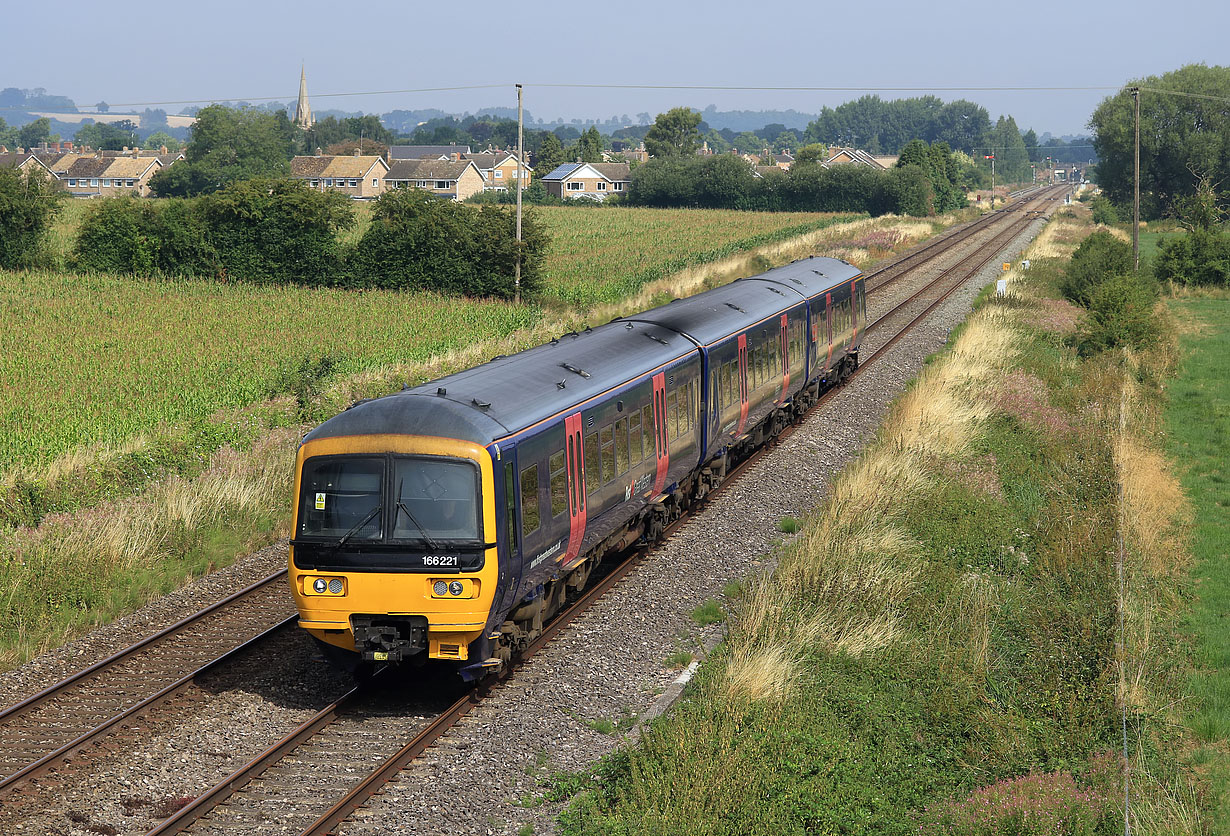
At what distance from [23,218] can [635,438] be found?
4180 centimetres

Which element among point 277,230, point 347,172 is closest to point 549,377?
point 277,230

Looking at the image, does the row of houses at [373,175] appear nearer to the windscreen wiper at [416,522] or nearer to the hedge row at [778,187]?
the hedge row at [778,187]

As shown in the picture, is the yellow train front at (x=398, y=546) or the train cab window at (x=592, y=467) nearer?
the yellow train front at (x=398, y=546)

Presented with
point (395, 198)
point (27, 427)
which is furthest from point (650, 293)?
point (27, 427)

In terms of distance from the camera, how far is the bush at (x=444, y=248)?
40.7 meters

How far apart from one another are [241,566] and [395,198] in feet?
92.9

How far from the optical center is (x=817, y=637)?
40.7 ft

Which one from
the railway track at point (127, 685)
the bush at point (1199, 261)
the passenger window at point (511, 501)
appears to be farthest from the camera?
the bush at point (1199, 261)

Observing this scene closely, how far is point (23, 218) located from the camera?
47844 millimetres

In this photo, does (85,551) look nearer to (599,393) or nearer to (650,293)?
(599,393)

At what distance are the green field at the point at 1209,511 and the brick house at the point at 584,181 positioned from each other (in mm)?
108544

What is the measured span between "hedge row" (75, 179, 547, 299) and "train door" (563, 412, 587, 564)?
27.6m

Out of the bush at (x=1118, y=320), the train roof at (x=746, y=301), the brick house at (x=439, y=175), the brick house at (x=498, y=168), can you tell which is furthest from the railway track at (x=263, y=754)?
the brick house at (x=498, y=168)

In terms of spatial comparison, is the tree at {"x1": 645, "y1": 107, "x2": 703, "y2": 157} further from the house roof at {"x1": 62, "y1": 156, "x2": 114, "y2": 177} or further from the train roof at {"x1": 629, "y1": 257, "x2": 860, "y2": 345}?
the train roof at {"x1": 629, "y1": 257, "x2": 860, "y2": 345}
